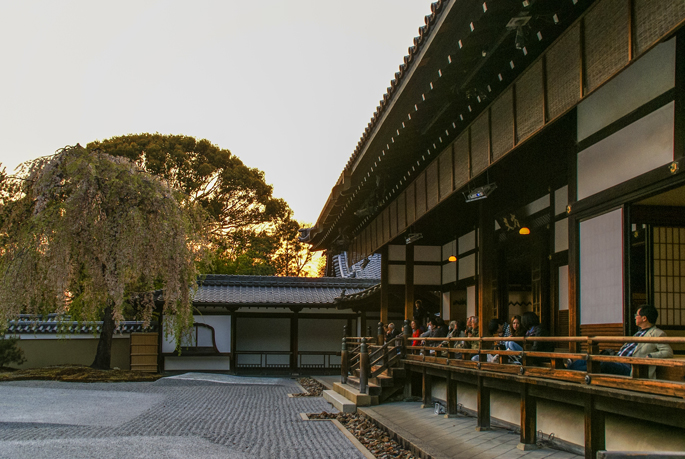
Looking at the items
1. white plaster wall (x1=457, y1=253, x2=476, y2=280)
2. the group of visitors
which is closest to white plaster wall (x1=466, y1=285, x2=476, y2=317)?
white plaster wall (x1=457, y1=253, x2=476, y2=280)

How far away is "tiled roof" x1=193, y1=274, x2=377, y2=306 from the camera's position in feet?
76.2

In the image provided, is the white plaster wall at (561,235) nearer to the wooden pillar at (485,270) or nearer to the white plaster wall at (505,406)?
the wooden pillar at (485,270)

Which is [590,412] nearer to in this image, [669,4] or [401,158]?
[669,4]

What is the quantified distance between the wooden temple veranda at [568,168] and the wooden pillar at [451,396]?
0.02 metres

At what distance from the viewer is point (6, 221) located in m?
16.0

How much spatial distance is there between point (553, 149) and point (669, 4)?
4854 mm

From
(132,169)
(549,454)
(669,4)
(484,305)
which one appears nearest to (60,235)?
(132,169)

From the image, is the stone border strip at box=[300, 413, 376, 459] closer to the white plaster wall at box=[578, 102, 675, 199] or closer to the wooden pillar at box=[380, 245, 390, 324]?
the white plaster wall at box=[578, 102, 675, 199]

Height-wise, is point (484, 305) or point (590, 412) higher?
point (484, 305)

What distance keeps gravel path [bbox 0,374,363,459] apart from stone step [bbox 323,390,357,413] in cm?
21

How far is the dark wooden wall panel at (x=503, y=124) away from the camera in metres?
7.53

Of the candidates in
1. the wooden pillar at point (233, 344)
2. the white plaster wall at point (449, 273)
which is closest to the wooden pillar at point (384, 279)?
the white plaster wall at point (449, 273)

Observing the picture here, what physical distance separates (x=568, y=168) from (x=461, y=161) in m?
1.94

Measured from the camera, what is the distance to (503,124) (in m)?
7.78
